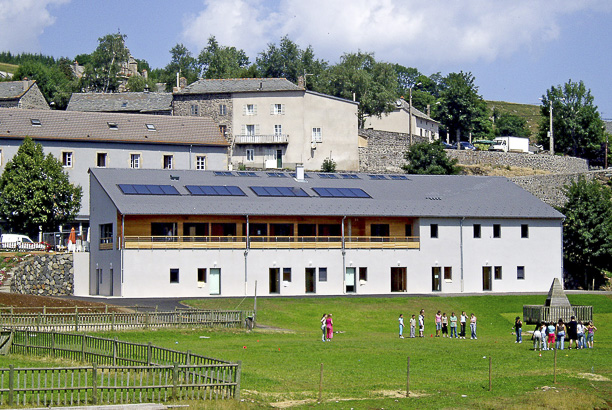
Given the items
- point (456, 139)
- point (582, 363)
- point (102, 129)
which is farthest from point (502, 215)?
point (456, 139)

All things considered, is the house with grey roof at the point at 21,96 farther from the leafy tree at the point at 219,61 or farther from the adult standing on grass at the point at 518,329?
the adult standing on grass at the point at 518,329

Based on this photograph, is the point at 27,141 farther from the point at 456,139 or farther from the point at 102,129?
the point at 456,139

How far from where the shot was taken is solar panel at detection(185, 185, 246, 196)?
6516 cm

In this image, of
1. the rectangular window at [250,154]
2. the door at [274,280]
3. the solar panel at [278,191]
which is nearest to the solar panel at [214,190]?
the solar panel at [278,191]

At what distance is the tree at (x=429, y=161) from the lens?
97.8m

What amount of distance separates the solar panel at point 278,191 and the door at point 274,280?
19.2ft

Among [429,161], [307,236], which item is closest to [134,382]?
[307,236]

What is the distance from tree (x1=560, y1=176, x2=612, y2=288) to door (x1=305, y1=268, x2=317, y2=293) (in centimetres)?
2725

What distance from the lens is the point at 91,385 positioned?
1024 inches

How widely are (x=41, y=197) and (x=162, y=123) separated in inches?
762

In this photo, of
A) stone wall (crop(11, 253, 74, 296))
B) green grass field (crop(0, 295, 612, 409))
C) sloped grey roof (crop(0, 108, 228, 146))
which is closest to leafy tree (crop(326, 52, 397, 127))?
sloped grey roof (crop(0, 108, 228, 146))

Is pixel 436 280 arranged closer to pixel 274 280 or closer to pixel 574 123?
pixel 274 280

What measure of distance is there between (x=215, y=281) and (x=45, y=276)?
37.7 ft

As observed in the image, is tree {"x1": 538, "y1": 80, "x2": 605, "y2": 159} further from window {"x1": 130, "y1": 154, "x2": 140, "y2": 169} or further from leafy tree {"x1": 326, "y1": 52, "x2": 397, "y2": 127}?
window {"x1": 130, "y1": 154, "x2": 140, "y2": 169}
